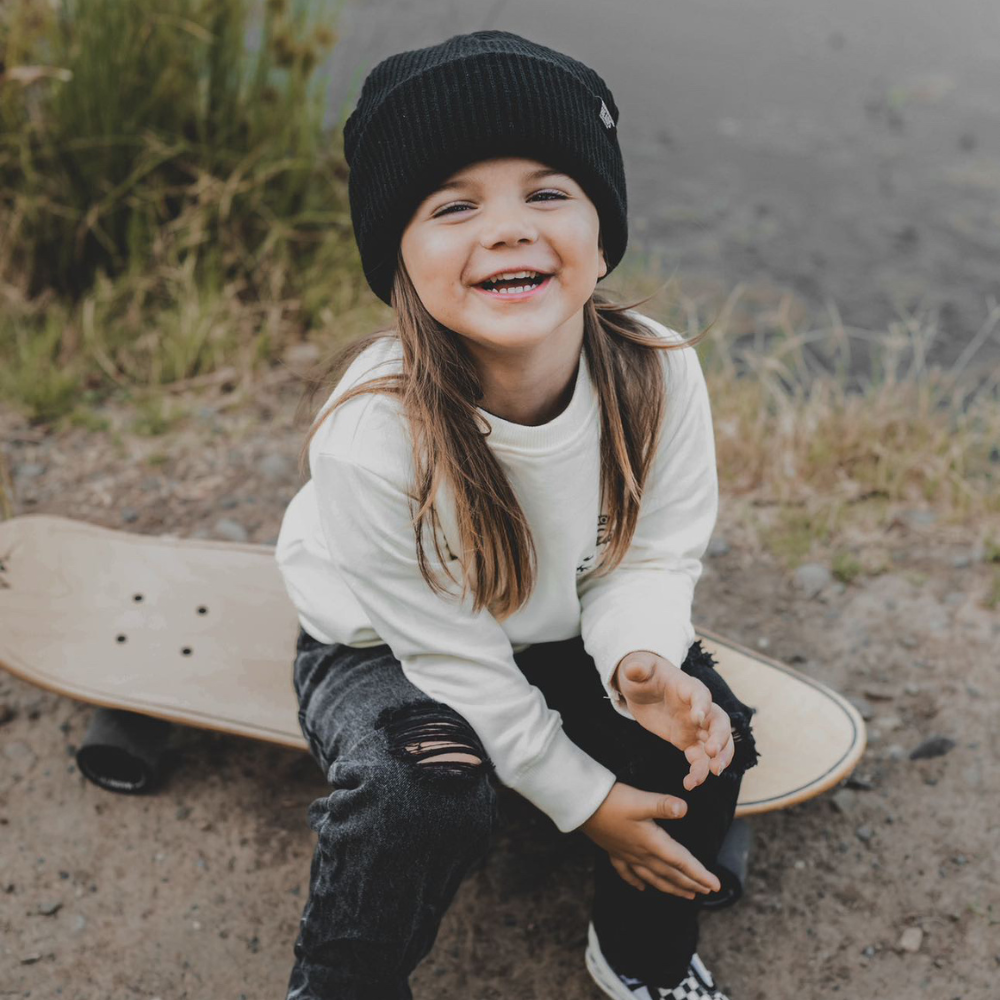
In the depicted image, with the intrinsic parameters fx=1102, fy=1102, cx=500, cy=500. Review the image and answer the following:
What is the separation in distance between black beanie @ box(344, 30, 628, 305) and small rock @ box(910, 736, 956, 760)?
4.02ft

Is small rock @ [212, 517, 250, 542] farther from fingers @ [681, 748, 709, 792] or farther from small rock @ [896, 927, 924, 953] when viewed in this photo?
small rock @ [896, 927, 924, 953]

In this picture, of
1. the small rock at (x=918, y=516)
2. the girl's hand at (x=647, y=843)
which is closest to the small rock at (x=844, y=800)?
the girl's hand at (x=647, y=843)

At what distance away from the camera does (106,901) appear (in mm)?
1828

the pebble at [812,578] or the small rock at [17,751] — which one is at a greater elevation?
the pebble at [812,578]

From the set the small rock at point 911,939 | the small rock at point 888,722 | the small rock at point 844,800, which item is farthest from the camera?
the small rock at point 888,722

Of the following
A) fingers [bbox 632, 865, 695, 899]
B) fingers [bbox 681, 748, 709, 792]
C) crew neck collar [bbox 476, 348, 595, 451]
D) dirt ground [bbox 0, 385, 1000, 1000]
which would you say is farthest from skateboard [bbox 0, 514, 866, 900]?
crew neck collar [bbox 476, 348, 595, 451]

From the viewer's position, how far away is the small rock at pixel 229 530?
2.54 metres

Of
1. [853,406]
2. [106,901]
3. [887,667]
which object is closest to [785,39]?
[853,406]

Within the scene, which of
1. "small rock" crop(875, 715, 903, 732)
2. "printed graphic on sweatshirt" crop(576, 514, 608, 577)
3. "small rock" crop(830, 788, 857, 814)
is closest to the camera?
"printed graphic on sweatshirt" crop(576, 514, 608, 577)

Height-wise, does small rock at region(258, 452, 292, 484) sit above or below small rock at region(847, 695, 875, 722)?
below

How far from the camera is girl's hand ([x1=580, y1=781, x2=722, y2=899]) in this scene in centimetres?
149

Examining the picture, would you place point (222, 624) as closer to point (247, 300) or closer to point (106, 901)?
point (106, 901)

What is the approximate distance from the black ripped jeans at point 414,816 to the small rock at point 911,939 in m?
0.39

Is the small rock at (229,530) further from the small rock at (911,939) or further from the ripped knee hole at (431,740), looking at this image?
the small rock at (911,939)
